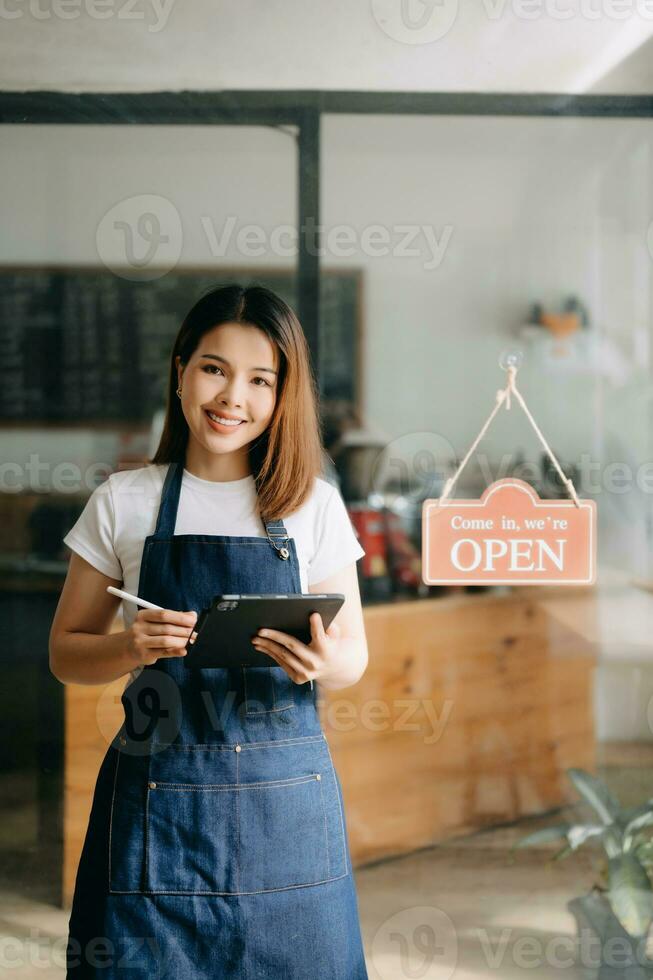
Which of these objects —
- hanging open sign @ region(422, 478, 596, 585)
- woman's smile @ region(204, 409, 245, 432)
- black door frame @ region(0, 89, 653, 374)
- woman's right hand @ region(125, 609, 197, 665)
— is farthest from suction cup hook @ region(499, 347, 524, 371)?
woman's right hand @ region(125, 609, 197, 665)

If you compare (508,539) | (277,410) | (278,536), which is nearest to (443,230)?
(508,539)

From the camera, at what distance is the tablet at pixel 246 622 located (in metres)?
1.38

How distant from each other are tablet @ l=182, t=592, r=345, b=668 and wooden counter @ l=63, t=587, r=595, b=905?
852 millimetres

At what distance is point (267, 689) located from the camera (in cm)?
155

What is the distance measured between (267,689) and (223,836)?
21cm

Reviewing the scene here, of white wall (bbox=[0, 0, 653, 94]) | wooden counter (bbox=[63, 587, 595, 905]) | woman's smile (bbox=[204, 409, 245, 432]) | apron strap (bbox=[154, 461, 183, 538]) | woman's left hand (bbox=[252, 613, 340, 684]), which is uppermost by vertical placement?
white wall (bbox=[0, 0, 653, 94])

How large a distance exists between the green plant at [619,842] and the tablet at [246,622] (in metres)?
1.12

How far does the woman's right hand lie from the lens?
56.1 inches

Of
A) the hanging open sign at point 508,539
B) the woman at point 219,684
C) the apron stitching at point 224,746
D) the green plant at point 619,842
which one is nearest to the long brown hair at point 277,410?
the woman at point 219,684

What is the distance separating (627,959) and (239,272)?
5.44 ft

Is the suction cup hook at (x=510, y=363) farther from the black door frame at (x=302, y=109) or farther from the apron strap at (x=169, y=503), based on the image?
the apron strap at (x=169, y=503)

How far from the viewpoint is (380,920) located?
Result: 7.63 ft

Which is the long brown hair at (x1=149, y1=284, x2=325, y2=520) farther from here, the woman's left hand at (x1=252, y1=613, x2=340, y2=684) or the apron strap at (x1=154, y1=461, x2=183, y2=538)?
the woman's left hand at (x1=252, y1=613, x2=340, y2=684)

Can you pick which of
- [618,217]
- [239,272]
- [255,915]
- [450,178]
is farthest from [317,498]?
[618,217]
